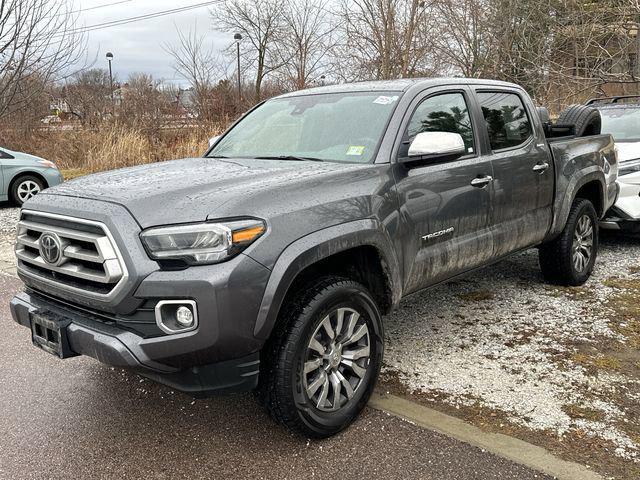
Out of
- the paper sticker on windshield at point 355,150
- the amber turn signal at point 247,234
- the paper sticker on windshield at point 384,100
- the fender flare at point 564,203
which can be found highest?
the paper sticker on windshield at point 384,100

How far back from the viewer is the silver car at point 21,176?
10195 millimetres

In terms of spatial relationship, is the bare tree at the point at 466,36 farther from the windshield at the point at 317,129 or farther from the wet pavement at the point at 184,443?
the wet pavement at the point at 184,443

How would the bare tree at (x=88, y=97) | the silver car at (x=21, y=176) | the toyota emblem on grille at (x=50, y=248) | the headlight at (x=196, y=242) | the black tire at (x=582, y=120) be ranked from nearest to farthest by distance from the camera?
the headlight at (x=196, y=242)
the toyota emblem on grille at (x=50, y=248)
the black tire at (x=582, y=120)
the silver car at (x=21, y=176)
the bare tree at (x=88, y=97)

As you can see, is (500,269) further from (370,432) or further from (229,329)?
(229,329)

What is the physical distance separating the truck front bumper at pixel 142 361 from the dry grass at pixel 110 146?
434 inches

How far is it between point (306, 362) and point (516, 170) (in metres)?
2.38

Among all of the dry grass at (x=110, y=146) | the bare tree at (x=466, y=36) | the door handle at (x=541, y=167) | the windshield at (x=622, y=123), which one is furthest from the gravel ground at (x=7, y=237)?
the bare tree at (x=466, y=36)

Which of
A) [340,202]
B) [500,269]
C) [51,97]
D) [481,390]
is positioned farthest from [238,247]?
[51,97]

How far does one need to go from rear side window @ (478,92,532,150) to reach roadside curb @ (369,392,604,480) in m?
2.01

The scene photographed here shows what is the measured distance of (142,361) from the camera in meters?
2.40

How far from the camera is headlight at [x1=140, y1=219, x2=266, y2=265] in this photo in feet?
7.88

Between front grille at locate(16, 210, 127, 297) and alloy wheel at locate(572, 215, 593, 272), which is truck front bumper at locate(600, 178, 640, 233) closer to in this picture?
alloy wheel at locate(572, 215, 593, 272)

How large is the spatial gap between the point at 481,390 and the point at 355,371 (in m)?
0.86

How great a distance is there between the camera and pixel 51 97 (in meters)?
18.7
